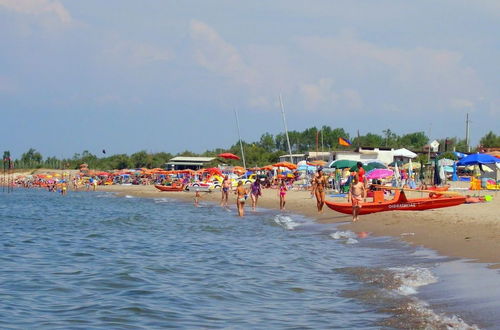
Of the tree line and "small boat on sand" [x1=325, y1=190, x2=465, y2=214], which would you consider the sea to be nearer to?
"small boat on sand" [x1=325, y1=190, x2=465, y2=214]

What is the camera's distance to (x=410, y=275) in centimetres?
1128

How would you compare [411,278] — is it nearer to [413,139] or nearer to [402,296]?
[402,296]

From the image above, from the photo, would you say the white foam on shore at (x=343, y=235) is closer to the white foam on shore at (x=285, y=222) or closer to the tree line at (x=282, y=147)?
the white foam on shore at (x=285, y=222)

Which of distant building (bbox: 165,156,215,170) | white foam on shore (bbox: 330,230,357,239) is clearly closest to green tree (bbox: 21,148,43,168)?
distant building (bbox: 165,156,215,170)

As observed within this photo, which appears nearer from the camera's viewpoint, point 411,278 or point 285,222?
point 411,278

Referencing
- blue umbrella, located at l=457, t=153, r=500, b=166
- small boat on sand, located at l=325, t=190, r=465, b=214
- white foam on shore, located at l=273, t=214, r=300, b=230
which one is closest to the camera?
small boat on sand, located at l=325, t=190, r=465, b=214

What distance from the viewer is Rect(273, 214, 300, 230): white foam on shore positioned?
74.5 ft

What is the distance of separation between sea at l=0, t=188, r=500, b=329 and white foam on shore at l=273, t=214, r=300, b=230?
2976mm

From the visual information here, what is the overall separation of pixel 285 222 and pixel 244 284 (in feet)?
42.6

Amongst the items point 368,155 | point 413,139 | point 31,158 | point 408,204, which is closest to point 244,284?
point 408,204

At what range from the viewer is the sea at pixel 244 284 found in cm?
845

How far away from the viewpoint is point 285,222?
24328mm

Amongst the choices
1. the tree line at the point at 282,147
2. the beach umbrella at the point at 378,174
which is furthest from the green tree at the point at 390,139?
the beach umbrella at the point at 378,174

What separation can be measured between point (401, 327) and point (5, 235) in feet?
55.5
